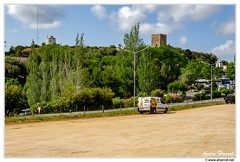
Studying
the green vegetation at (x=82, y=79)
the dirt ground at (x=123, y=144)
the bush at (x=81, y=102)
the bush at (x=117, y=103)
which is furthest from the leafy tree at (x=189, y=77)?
the dirt ground at (x=123, y=144)

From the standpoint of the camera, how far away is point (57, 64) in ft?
112

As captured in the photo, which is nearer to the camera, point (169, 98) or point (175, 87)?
point (169, 98)

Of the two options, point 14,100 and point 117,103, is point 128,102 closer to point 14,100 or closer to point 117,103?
point 117,103

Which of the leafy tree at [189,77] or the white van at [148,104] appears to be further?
the leafy tree at [189,77]

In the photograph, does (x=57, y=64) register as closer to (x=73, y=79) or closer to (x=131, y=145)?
(x=73, y=79)

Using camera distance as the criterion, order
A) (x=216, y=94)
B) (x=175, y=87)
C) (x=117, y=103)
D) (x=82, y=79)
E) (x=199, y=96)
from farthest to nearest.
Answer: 1. (x=199, y=96)
2. (x=216, y=94)
3. (x=175, y=87)
4. (x=82, y=79)
5. (x=117, y=103)

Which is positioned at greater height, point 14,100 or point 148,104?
point 14,100

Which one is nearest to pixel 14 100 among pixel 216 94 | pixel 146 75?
pixel 146 75

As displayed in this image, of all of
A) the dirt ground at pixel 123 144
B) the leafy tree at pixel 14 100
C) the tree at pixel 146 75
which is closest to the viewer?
the dirt ground at pixel 123 144

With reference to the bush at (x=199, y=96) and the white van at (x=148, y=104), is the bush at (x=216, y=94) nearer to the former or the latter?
the bush at (x=199, y=96)

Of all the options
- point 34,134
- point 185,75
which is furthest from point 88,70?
point 34,134

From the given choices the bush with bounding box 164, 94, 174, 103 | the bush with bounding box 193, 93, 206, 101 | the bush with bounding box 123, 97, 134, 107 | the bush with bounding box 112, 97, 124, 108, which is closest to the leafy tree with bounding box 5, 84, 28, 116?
the bush with bounding box 112, 97, 124, 108

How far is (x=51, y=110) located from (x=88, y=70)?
10.7 metres

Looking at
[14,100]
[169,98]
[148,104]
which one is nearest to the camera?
[14,100]
